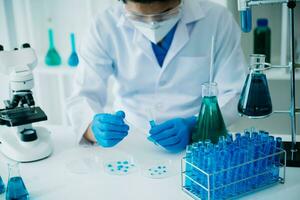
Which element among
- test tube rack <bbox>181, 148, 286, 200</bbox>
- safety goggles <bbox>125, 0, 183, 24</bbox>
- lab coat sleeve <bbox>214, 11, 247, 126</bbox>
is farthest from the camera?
lab coat sleeve <bbox>214, 11, 247, 126</bbox>

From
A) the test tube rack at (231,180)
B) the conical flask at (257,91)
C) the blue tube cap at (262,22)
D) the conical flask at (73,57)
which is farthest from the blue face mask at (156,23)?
the conical flask at (73,57)

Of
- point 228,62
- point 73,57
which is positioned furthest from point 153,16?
point 73,57

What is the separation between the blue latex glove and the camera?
4.73 feet

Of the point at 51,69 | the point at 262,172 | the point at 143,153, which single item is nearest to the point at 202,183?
the point at 262,172

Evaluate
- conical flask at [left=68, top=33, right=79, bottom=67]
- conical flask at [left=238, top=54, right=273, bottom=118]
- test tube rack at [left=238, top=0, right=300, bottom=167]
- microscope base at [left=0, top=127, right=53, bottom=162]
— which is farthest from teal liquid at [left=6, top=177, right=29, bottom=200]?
conical flask at [left=68, top=33, right=79, bottom=67]

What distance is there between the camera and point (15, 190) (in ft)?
3.81

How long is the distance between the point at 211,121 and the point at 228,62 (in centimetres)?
47

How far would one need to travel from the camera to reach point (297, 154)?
134 centimetres

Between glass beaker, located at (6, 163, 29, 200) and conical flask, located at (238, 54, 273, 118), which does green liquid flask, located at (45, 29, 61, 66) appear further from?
conical flask, located at (238, 54, 273, 118)

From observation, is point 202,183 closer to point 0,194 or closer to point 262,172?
point 262,172

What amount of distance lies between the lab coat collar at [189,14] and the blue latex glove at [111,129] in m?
0.50

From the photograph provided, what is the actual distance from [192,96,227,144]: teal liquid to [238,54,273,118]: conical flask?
0.14 m

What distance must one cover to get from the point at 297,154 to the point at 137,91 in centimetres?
79

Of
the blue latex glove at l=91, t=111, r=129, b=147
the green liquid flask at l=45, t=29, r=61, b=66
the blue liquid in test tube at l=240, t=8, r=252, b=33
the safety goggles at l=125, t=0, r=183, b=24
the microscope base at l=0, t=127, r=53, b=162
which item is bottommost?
the microscope base at l=0, t=127, r=53, b=162
